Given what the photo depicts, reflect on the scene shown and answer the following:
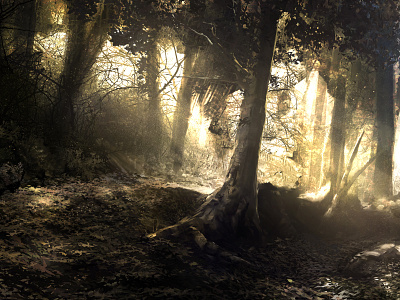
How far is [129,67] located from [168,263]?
499 inches

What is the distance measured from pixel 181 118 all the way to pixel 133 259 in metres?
10.9

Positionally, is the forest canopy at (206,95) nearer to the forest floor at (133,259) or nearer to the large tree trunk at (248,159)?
the large tree trunk at (248,159)

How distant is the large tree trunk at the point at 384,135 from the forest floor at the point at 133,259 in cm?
508

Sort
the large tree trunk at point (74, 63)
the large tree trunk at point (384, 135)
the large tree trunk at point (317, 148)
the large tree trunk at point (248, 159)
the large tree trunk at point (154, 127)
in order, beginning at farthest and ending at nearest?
the large tree trunk at point (317, 148), the large tree trunk at point (154, 127), the large tree trunk at point (384, 135), the large tree trunk at point (74, 63), the large tree trunk at point (248, 159)

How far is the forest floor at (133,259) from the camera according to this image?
5.80 meters

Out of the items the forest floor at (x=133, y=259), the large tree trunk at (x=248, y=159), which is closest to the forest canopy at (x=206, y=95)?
the large tree trunk at (x=248, y=159)

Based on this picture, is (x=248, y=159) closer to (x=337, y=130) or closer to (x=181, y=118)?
(x=337, y=130)

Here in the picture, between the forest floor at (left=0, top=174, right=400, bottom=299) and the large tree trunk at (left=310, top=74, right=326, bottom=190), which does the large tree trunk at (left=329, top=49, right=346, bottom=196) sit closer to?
the forest floor at (left=0, top=174, right=400, bottom=299)

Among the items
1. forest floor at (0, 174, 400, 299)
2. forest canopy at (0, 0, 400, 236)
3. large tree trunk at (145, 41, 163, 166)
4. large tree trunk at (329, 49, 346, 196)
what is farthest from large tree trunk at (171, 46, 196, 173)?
large tree trunk at (329, 49, 346, 196)

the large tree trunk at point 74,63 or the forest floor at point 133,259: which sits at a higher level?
the large tree trunk at point 74,63

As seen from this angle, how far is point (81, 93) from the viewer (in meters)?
A: 13.8

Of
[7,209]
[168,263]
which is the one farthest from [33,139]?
[168,263]

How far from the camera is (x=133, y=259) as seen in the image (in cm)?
711

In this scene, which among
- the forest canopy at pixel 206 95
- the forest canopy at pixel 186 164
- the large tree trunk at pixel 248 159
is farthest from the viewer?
the forest canopy at pixel 206 95
